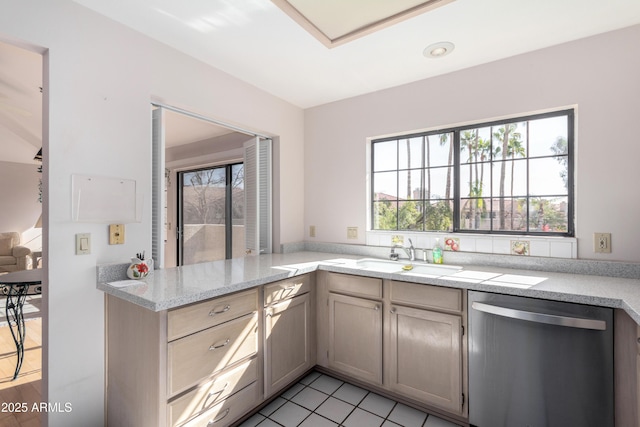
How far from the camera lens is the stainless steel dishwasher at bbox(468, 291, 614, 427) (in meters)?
1.39

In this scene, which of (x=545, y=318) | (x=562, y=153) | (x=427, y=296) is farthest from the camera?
(x=562, y=153)

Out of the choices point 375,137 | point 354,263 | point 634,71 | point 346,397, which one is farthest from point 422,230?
point 634,71

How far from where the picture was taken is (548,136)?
210 cm

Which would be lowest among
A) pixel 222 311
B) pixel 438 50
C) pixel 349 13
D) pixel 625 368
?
pixel 625 368

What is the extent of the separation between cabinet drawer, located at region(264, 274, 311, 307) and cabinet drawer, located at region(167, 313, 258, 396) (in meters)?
0.15

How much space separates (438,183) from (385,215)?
0.53 m

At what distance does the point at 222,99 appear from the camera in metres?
2.33

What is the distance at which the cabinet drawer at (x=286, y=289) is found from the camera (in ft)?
6.30

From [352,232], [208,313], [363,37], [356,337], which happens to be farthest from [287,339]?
[363,37]

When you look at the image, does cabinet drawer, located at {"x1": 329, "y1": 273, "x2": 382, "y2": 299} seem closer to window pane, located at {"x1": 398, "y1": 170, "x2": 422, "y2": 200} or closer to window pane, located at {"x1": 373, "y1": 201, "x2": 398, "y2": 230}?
window pane, located at {"x1": 373, "y1": 201, "x2": 398, "y2": 230}

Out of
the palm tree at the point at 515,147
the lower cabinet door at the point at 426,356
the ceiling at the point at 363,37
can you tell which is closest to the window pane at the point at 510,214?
the palm tree at the point at 515,147

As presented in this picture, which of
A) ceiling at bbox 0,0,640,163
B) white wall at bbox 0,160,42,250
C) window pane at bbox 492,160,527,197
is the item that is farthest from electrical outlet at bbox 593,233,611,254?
white wall at bbox 0,160,42,250

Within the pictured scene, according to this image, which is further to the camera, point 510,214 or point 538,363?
point 510,214

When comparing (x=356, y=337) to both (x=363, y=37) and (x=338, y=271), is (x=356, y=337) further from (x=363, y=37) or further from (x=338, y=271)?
(x=363, y=37)
